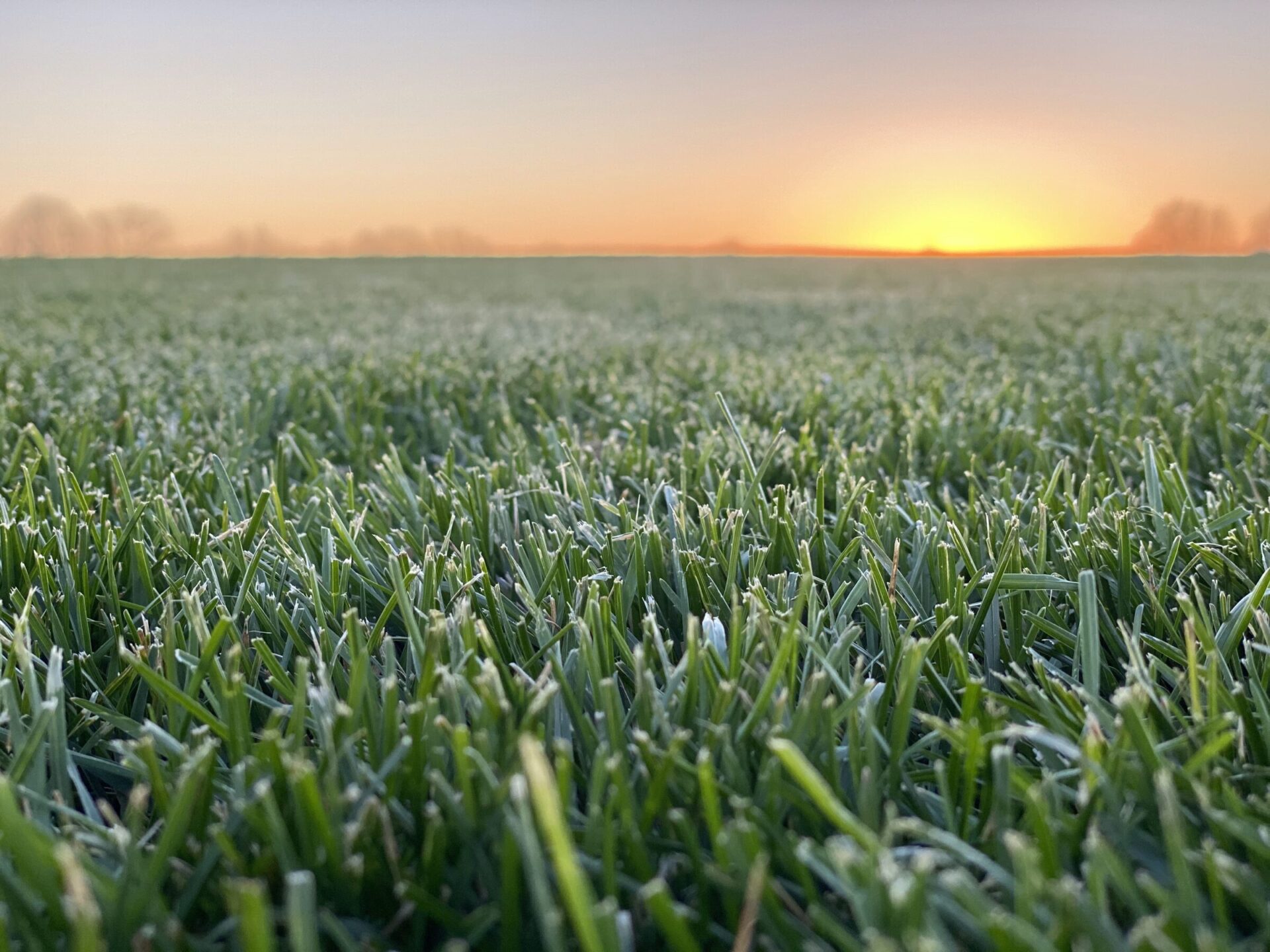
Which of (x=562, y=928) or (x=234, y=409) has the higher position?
(x=234, y=409)

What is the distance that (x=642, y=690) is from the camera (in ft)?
2.75

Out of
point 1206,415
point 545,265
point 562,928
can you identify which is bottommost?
point 562,928

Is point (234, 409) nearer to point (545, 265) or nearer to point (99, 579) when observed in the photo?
point (99, 579)

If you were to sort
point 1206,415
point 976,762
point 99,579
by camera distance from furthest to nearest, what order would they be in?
1. point 1206,415
2. point 99,579
3. point 976,762

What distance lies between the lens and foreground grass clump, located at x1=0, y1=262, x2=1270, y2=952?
0.65m

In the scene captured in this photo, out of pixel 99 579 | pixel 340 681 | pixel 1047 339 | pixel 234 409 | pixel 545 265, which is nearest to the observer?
pixel 340 681

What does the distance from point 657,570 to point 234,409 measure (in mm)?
1773

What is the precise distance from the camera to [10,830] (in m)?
0.62

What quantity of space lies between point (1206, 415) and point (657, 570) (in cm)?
188

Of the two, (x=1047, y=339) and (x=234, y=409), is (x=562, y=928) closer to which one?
(x=234, y=409)

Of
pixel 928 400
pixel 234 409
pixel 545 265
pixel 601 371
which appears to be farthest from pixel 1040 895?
pixel 545 265

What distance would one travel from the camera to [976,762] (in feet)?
2.49

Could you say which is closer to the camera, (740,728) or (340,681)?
(740,728)

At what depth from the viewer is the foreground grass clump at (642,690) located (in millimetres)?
650
